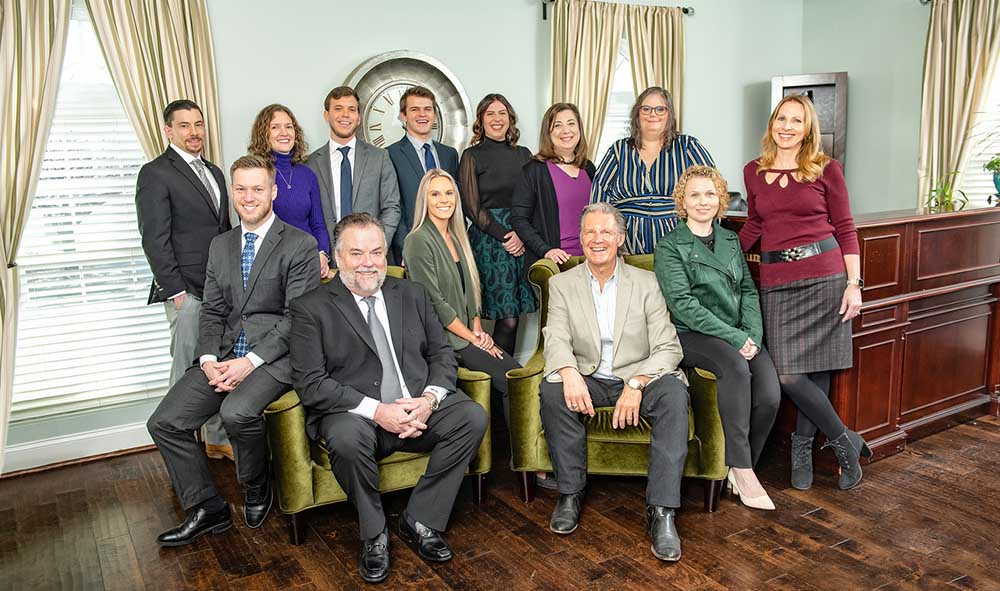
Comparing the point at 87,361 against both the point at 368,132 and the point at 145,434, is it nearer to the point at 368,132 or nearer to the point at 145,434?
the point at 145,434

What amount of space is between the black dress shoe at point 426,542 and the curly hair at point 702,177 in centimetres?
165

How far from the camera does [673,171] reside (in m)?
3.75

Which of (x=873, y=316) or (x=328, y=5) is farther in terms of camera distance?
(x=328, y=5)

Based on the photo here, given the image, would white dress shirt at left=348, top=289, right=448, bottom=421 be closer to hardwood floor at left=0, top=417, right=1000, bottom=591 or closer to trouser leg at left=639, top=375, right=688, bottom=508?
hardwood floor at left=0, top=417, right=1000, bottom=591

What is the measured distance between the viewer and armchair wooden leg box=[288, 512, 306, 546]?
10.0 feet

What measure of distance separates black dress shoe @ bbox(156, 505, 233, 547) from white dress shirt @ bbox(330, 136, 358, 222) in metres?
1.57

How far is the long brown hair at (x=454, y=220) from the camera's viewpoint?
3.62 metres

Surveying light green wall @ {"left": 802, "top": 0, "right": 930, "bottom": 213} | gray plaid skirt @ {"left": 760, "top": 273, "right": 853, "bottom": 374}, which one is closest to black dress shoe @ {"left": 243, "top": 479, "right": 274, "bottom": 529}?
gray plaid skirt @ {"left": 760, "top": 273, "right": 853, "bottom": 374}

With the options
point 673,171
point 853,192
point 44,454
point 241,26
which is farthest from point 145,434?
point 853,192

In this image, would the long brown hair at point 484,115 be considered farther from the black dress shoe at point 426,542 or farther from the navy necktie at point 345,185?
the black dress shoe at point 426,542

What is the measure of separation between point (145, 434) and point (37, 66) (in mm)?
1905

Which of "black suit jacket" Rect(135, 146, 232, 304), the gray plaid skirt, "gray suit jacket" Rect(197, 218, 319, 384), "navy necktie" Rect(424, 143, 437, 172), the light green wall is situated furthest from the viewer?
the light green wall

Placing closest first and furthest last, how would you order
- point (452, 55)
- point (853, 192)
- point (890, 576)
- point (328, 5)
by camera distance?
point (890, 576) → point (328, 5) → point (452, 55) → point (853, 192)

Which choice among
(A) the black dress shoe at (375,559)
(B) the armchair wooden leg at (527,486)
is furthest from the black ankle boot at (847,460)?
(A) the black dress shoe at (375,559)
